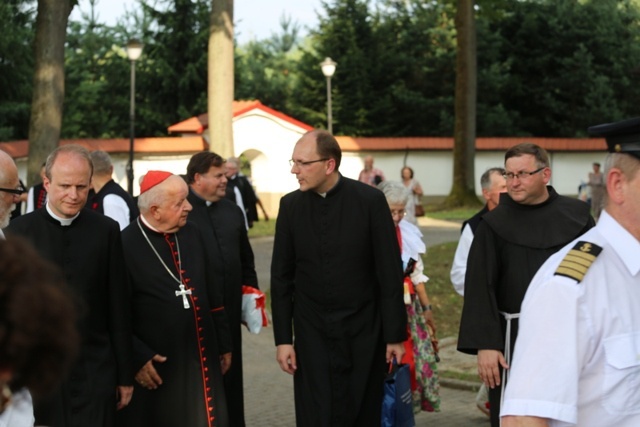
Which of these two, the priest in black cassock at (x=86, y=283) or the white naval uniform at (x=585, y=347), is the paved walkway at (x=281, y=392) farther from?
the white naval uniform at (x=585, y=347)

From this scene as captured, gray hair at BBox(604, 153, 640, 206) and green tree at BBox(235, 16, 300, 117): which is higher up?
green tree at BBox(235, 16, 300, 117)

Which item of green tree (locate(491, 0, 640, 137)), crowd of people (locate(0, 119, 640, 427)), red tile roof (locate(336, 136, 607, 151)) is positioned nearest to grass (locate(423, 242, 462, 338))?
crowd of people (locate(0, 119, 640, 427))

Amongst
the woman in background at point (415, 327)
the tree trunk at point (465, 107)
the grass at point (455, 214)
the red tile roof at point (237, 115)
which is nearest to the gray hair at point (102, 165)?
the woman in background at point (415, 327)

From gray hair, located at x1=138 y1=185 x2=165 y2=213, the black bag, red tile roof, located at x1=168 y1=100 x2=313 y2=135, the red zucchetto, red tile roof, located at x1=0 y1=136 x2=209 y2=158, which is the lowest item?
the black bag

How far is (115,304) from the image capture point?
5742 mm

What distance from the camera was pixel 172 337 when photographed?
6.29 meters

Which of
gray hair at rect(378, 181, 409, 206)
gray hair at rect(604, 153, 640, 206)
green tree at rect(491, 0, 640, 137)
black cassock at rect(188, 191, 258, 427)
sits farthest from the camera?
green tree at rect(491, 0, 640, 137)

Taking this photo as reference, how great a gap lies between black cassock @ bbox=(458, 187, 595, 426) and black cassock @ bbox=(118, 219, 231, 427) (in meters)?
1.49

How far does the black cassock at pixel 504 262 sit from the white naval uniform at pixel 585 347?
115 inches

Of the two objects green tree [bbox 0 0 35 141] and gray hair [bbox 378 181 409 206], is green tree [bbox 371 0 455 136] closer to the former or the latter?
green tree [bbox 0 0 35 141]

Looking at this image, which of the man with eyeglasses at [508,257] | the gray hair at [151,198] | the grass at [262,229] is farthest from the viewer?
the grass at [262,229]

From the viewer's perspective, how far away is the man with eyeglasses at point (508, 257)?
5.85m

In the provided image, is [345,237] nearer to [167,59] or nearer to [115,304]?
[115,304]

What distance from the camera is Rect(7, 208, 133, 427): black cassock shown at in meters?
5.59
